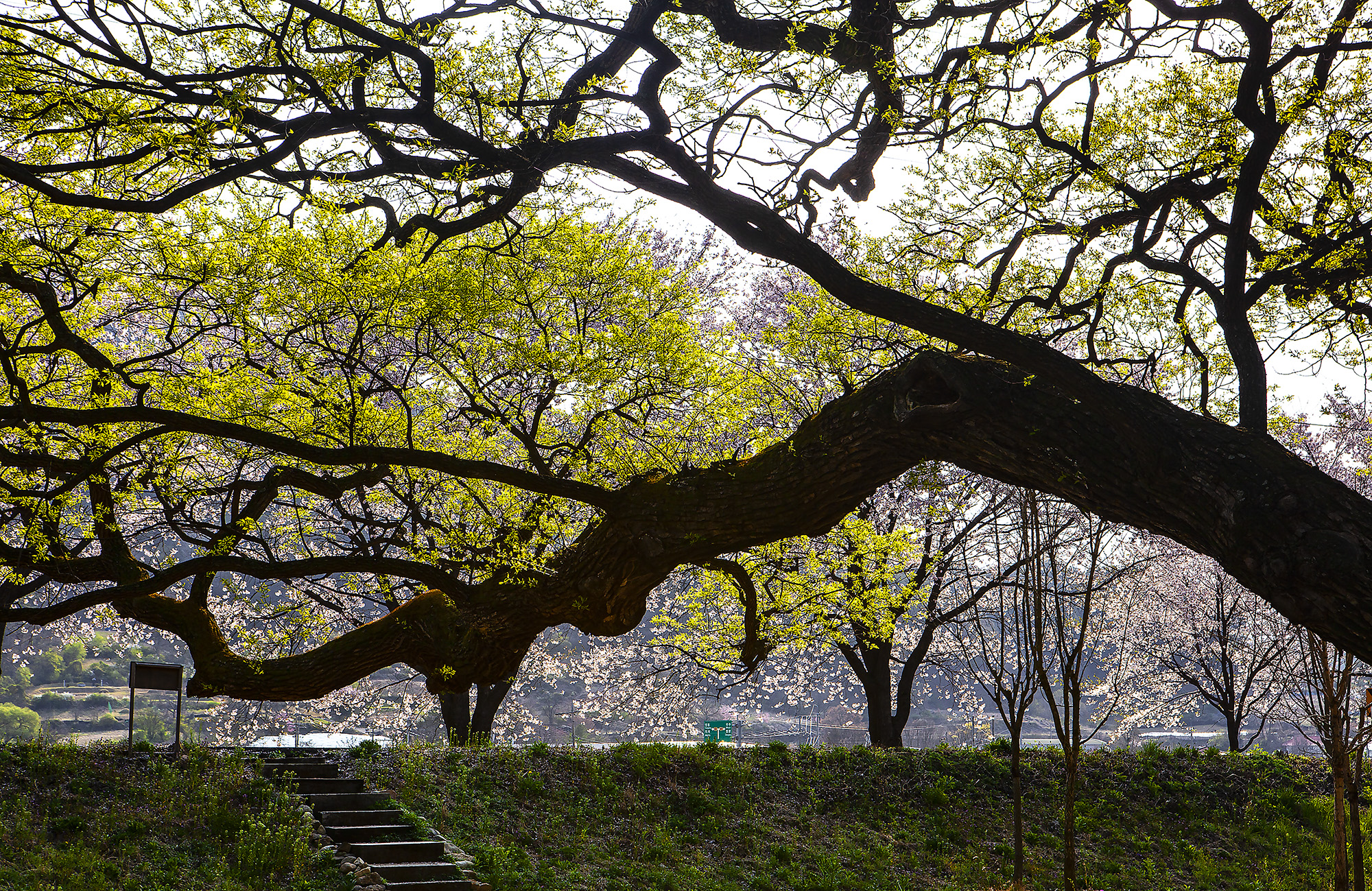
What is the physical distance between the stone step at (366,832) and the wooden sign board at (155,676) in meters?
2.63

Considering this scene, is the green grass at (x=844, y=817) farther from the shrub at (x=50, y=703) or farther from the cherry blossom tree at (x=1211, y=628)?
the shrub at (x=50, y=703)

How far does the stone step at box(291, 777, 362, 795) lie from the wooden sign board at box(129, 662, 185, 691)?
167 centimetres

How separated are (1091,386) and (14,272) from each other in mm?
6420

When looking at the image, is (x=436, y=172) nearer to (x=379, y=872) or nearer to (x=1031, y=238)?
(x=1031, y=238)

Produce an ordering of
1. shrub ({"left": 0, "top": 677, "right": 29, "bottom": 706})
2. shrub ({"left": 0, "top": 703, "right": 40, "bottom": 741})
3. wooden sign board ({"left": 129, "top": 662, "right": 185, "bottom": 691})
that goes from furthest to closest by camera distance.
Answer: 1. shrub ({"left": 0, "top": 677, "right": 29, "bottom": 706})
2. shrub ({"left": 0, "top": 703, "right": 40, "bottom": 741})
3. wooden sign board ({"left": 129, "top": 662, "right": 185, "bottom": 691})

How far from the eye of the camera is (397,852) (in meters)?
7.73

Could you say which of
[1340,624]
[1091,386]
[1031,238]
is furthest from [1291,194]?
[1340,624]

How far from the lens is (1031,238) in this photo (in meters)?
6.12

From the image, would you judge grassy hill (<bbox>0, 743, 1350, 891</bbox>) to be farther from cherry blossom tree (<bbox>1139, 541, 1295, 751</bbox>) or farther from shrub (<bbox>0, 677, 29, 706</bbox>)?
shrub (<bbox>0, 677, 29, 706</bbox>)

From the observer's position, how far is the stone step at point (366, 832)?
8.02m

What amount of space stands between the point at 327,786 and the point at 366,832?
1.32m

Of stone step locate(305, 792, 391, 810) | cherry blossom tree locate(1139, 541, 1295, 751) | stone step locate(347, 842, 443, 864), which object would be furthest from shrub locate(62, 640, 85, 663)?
cherry blossom tree locate(1139, 541, 1295, 751)

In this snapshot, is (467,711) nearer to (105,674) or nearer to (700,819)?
(700,819)

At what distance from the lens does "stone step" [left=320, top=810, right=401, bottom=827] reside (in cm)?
838
